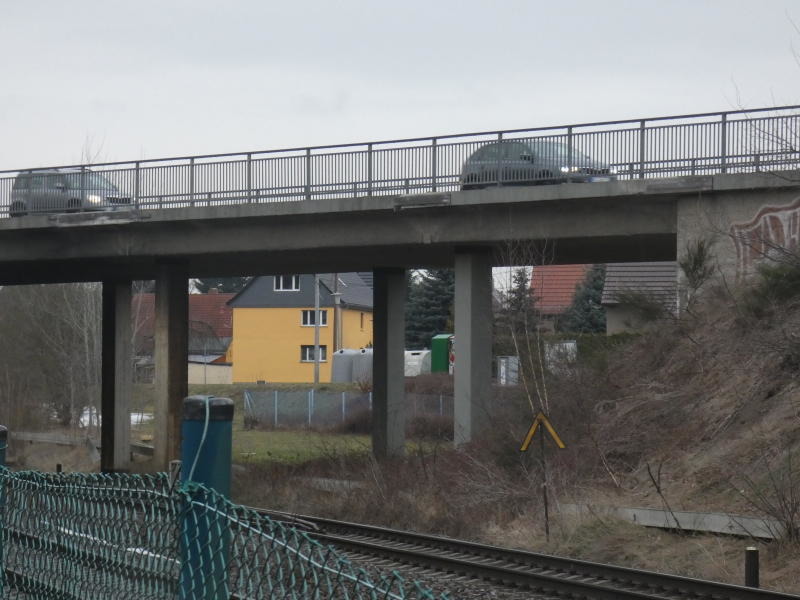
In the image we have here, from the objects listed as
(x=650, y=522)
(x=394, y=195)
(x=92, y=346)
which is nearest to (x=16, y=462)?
(x=92, y=346)

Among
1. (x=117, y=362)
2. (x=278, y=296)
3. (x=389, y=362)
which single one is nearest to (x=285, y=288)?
(x=278, y=296)

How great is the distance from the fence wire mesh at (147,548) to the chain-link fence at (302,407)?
39.4m

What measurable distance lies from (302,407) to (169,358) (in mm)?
19784

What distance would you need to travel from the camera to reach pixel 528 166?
2434 centimetres

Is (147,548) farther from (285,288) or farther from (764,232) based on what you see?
(285,288)

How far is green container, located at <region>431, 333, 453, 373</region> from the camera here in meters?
56.8

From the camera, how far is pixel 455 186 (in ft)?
81.7

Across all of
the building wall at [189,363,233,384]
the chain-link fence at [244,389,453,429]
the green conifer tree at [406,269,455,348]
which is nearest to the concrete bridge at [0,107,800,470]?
the chain-link fence at [244,389,453,429]

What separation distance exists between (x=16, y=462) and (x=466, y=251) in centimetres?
1760

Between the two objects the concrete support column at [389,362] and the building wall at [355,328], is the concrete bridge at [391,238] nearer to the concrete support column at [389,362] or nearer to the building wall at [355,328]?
the concrete support column at [389,362]

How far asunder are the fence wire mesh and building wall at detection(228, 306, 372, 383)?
69078 millimetres

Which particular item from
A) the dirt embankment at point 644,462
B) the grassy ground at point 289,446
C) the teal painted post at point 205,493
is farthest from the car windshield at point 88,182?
the teal painted post at point 205,493

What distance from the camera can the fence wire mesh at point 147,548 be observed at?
3.96 m

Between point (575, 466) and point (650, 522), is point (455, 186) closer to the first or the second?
point (575, 466)
